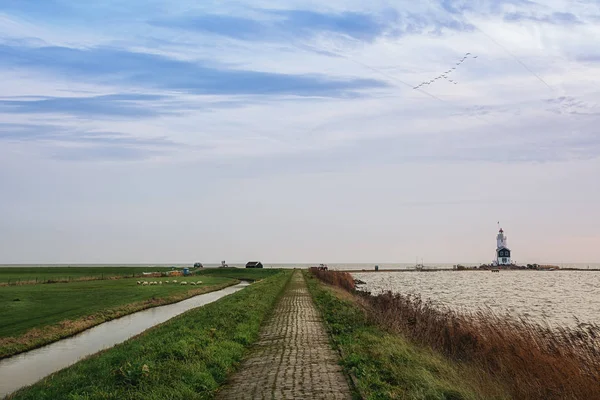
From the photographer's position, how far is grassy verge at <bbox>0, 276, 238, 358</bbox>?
26094mm

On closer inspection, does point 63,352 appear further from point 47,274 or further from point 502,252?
point 502,252

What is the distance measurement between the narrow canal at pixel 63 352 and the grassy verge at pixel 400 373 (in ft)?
33.6

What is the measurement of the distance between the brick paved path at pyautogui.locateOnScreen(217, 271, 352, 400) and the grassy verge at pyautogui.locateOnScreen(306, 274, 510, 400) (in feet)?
1.58

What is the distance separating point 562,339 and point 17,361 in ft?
66.3

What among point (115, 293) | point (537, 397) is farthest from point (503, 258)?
point (537, 397)

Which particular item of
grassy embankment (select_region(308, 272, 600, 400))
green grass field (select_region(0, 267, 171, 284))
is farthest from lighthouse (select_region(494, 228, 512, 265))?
grassy embankment (select_region(308, 272, 600, 400))

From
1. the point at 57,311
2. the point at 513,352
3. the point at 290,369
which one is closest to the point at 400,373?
the point at 290,369

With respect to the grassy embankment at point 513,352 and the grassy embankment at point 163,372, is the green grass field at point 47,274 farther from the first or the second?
the grassy embankment at point 513,352

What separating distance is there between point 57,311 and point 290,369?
27.2m

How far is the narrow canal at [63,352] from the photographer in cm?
1873

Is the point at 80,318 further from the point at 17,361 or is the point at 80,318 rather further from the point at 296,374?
the point at 296,374

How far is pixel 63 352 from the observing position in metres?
23.9

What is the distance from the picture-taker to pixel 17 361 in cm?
2181

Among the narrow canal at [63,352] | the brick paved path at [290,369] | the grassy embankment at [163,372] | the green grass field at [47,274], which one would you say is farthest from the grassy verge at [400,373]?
the green grass field at [47,274]
